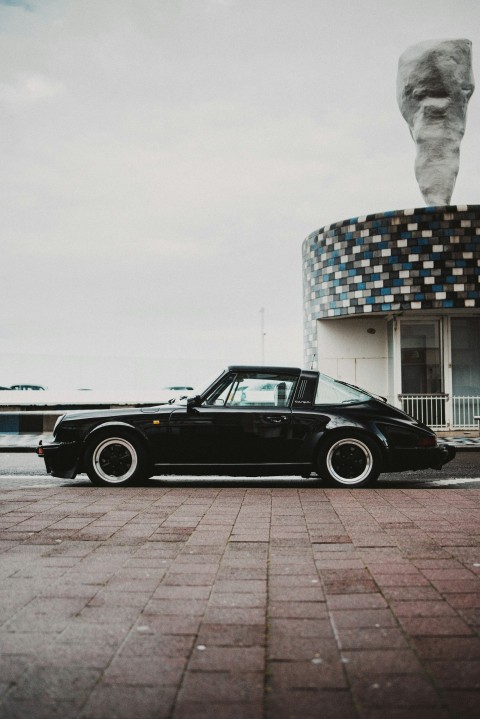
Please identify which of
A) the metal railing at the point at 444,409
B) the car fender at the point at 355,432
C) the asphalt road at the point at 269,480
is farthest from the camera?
the metal railing at the point at 444,409

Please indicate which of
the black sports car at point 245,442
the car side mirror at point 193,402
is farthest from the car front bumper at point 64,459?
the car side mirror at point 193,402

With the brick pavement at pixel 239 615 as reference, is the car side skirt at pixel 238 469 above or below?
above

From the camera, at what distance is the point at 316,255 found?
17.7 m

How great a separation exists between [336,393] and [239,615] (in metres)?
5.03

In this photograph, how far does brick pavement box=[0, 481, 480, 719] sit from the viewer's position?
241 centimetres

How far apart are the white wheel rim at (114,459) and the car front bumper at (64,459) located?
8.1 inches

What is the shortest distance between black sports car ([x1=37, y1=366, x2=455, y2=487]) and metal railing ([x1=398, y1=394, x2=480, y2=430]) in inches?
356

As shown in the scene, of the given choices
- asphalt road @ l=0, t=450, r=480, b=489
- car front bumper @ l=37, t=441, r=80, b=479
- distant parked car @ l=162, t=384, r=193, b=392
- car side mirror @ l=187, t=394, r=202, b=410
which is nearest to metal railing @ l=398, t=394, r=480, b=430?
asphalt road @ l=0, t=450, r=480, b=489

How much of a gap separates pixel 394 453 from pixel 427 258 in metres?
9.13

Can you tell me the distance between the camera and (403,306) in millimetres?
16062

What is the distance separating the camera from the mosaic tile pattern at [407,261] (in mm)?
15844

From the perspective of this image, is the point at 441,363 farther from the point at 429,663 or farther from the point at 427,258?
the point at 429,663

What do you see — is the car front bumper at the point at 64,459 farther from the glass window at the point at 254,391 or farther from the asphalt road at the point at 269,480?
the glass window at the point at 254,391

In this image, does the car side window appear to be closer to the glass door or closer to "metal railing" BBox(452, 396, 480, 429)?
the glass door
